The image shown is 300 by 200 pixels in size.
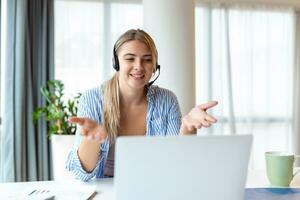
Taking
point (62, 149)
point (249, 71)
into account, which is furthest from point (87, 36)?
point (249, 71)

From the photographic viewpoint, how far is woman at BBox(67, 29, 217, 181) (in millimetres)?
1175

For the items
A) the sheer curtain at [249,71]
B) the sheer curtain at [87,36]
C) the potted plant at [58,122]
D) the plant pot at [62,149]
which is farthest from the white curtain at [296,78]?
the plant pot at [62,149]

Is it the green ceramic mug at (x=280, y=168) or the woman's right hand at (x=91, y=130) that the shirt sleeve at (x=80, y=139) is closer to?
the woman's right hand at (x=91, y=130)

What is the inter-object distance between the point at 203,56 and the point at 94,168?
2.82 metres

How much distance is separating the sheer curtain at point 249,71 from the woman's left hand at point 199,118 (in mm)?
2772

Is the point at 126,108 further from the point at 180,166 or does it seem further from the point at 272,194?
the point at 180,166

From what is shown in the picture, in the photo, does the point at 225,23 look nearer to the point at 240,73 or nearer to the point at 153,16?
the point at 240,73

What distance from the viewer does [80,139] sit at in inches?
46.5

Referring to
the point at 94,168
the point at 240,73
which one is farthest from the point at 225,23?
the point at 94,168

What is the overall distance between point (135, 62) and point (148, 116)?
225mm

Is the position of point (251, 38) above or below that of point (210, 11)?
below

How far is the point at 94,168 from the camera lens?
1187 millimetres

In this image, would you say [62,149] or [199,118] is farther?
[62,149]

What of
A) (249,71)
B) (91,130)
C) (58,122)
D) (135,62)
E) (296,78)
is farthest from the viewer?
(296,78)
